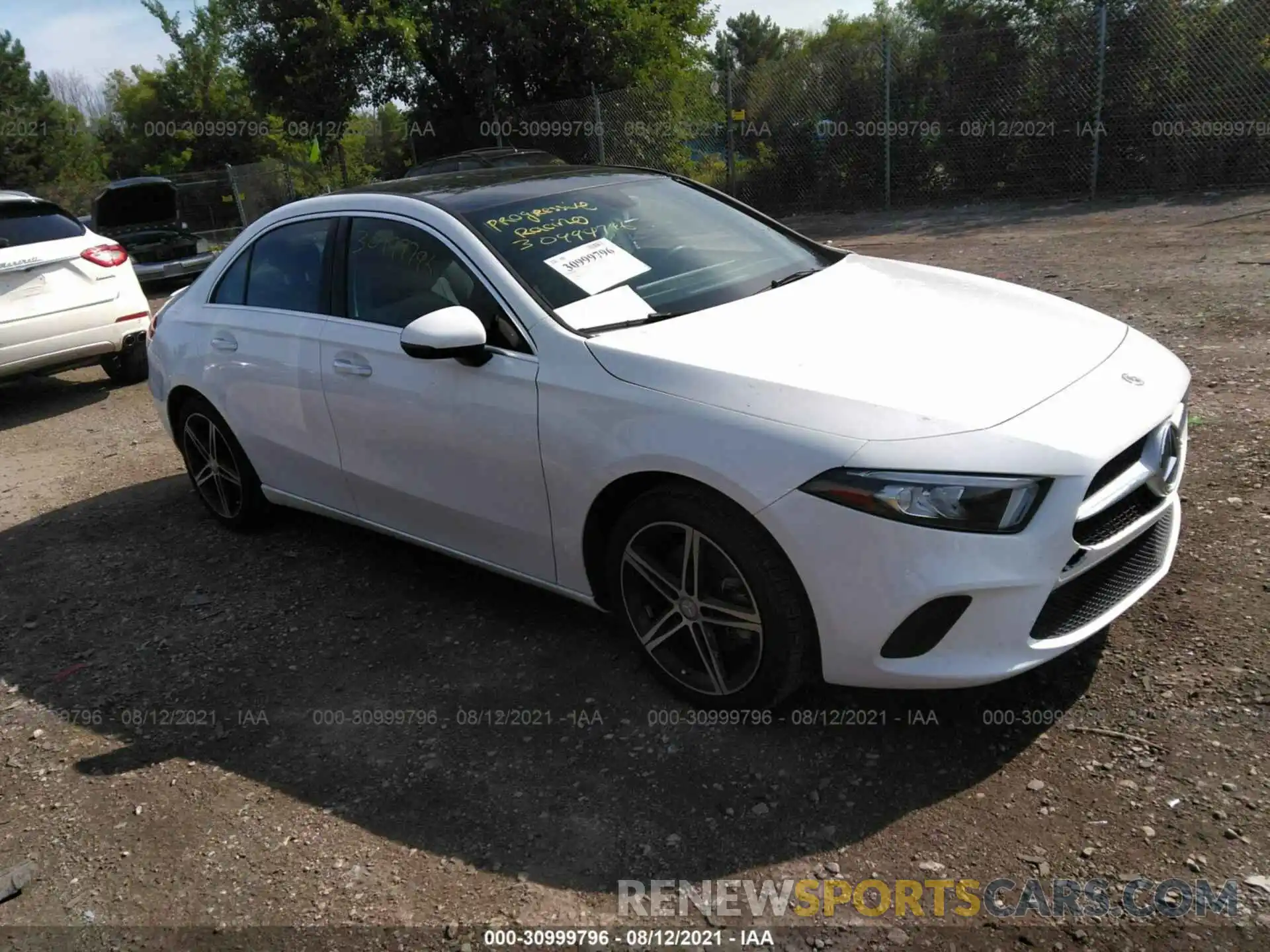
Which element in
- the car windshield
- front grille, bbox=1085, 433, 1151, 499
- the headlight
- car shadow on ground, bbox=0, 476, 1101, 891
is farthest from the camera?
the car windshield

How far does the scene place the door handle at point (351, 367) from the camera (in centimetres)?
382

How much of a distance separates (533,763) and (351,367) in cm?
173

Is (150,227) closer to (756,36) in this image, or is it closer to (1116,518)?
(1116,518)

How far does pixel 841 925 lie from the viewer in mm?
2363

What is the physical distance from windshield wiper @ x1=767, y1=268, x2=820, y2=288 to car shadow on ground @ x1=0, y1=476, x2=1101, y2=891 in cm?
143

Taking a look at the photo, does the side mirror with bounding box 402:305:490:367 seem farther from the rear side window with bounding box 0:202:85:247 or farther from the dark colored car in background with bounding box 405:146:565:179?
the dark colored car in background with bounding box 405:146:565:179

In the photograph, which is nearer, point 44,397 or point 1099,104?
point 44,397

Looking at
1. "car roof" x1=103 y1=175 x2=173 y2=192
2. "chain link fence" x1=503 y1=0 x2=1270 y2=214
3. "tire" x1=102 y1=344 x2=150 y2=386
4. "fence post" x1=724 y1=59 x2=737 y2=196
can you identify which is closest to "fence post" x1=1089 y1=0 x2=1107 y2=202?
"chain link fence" x1=503 y1=0 x2=1270 y2=214

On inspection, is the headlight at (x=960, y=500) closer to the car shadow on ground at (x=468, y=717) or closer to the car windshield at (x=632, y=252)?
the car shadow on ground at (x=468, y=717)

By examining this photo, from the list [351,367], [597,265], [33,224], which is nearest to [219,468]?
[351,367]

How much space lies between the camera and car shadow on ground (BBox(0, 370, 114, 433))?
8242 mm

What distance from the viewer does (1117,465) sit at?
273 centimetres

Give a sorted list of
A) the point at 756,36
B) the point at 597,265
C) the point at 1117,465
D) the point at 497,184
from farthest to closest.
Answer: the point at 756,36, the point at 497,184, the point at 597,265, the point at 1117,465

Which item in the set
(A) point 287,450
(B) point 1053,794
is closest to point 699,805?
(B) point 1053,794
